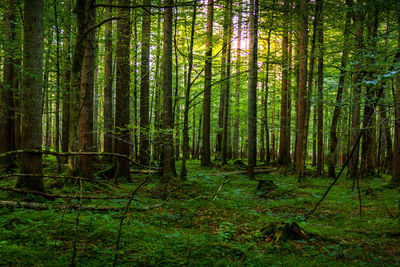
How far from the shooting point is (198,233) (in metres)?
5.09

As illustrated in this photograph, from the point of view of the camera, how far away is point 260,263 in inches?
151

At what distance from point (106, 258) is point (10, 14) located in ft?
36.2

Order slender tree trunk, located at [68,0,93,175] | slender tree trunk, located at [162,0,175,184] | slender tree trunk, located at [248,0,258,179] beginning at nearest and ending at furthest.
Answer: slender tree trunk, located at [68,0,93,175], slender tree trunk, located at [162,0,175,184], slender tree trunk, located at [248,0,258,179]

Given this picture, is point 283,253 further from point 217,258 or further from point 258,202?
point 258,202

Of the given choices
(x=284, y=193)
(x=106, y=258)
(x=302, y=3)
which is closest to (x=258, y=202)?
(x=284, y=193)

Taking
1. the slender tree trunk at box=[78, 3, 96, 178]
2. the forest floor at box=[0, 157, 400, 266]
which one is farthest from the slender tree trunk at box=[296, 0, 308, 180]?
the slender tree trunk at box=[78, 3, 96, 178]

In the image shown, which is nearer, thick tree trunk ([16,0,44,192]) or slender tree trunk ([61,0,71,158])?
thick tree trunk ([16,0,44,192])

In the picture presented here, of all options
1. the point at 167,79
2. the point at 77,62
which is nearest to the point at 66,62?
the point at 167,79

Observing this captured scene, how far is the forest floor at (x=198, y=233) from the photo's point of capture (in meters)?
3.39

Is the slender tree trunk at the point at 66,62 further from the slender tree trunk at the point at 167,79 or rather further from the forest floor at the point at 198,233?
the forest floor at the point at 198,233

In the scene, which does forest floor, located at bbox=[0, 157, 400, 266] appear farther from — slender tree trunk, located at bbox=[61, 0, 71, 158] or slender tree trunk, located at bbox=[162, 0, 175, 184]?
slender tree trunk, located at bbox=[61, 0, 71, 158]

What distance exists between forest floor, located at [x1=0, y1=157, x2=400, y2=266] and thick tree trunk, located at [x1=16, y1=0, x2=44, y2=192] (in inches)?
25.2

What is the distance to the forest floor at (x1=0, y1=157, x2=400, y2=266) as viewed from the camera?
11.1 ft

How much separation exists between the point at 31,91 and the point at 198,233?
4980 mm
